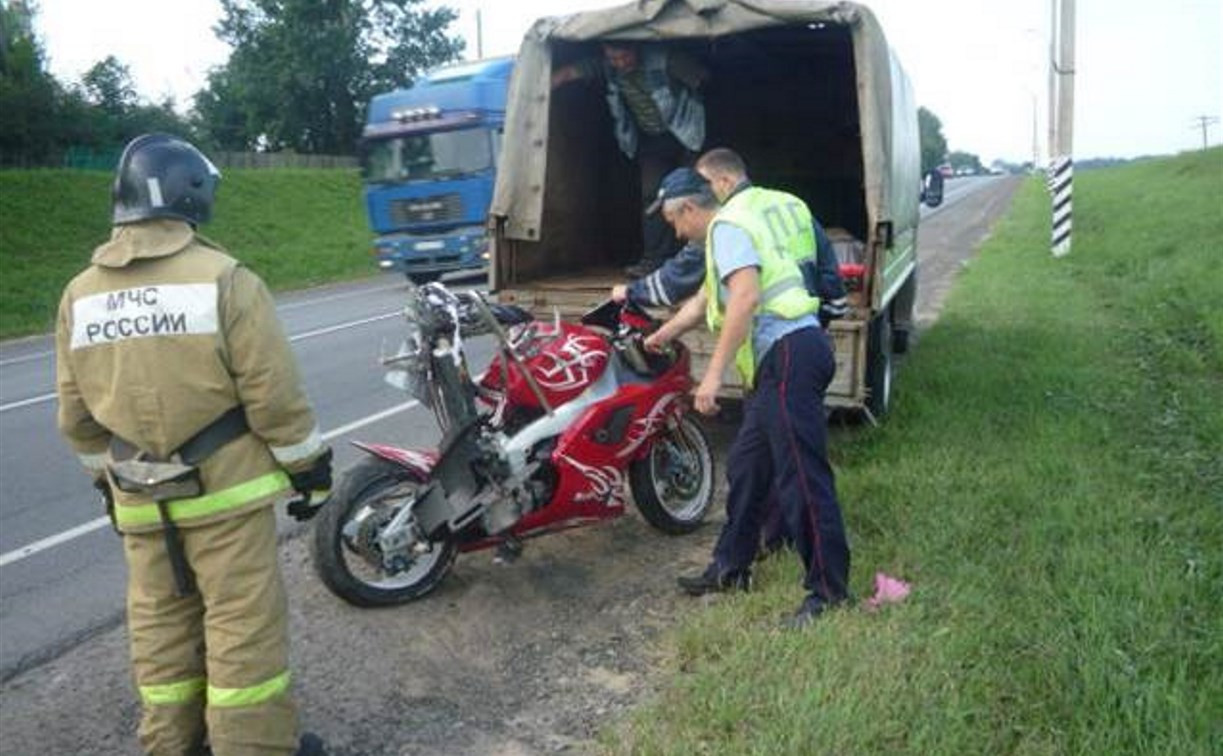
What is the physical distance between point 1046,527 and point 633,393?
73.0 inches

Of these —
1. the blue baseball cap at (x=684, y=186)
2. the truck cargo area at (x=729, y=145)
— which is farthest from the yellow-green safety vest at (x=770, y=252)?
the truck cargo area at (x=729, y=145)

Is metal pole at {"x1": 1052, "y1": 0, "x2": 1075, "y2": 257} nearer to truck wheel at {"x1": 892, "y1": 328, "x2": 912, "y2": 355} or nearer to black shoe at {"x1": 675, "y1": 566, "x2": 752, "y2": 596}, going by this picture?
truck wheel at {"x1": 892, "y1": 328, "x2": 912, "y2": 355}

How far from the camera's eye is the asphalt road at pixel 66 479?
4.58m

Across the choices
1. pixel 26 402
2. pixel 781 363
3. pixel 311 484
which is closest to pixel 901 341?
pixel 781 363

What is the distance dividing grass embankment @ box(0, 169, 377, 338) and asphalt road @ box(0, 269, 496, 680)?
615cm

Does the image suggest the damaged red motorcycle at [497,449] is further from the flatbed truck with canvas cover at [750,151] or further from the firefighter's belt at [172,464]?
the firefighter's belt at [172,464]

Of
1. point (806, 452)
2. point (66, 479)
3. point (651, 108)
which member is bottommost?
point (66, 479)

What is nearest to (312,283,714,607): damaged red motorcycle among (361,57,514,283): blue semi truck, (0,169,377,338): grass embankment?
(361,57,514,283): blue semi truck

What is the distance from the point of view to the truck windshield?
1681 cm

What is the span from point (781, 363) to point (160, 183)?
7.44 feet

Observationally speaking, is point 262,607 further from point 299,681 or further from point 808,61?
point 808,61

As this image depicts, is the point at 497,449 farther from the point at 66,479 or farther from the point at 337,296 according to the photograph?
the point at 337,296

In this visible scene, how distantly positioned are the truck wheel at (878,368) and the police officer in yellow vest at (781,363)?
7.18 ft

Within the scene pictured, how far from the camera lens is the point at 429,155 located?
56.3ft
